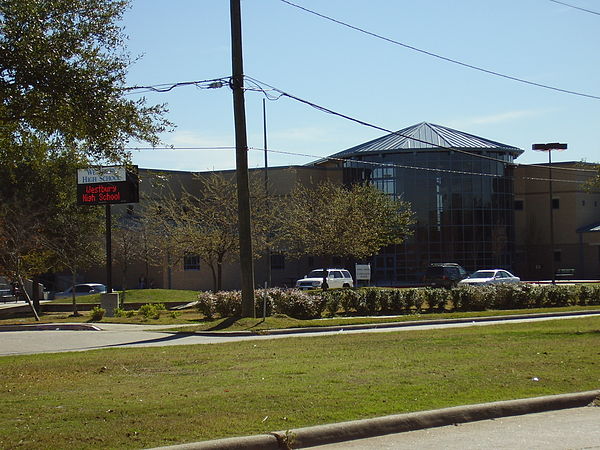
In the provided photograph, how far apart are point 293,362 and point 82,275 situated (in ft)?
161

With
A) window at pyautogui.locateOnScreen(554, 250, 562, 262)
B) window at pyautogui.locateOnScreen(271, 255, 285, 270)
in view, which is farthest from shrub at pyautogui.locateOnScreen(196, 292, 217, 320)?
window at pyautogui.locateOnScreen(554, 250, 562, 262)

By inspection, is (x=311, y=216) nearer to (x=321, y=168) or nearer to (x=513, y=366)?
(x=321, y=168)

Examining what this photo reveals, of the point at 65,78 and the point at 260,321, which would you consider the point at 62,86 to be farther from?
the point at 260,321

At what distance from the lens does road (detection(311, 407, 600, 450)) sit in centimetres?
759

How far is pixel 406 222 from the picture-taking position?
54.1 metres

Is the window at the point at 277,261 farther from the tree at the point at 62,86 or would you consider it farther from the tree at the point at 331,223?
the tree at the point at 62,86

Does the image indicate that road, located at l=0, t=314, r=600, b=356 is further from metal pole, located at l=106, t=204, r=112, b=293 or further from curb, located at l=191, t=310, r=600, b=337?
metal pole, located at l=106, t=204, r=112, b=293

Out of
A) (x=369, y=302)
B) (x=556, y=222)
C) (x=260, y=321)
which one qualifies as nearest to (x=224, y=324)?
(x=260, y=321)

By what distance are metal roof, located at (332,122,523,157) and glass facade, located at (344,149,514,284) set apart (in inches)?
19.9

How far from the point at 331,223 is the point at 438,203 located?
69.8ft

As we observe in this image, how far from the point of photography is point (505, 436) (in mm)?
8023

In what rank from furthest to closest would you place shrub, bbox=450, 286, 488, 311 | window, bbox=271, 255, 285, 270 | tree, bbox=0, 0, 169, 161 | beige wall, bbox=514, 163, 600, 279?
1. beige wall, bbox=514, 163, 600, 279
2. window, bbox=271, 255, 285, 270
3. shrub, bbox=450, 286, 488, 311
4. tree, bbox=0, 0, 169, 161

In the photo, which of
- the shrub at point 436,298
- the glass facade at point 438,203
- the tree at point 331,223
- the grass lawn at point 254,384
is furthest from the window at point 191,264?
the grass lawn at point 254,384

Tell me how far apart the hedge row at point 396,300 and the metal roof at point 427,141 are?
2663cm
